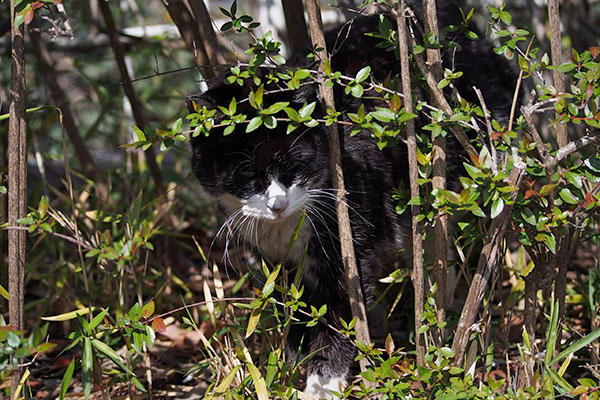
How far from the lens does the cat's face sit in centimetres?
192

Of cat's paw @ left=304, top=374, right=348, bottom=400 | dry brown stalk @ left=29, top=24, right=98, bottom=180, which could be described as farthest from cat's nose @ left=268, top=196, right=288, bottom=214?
dry brown stalk @ left=29, top=24, right=98, bottom=180

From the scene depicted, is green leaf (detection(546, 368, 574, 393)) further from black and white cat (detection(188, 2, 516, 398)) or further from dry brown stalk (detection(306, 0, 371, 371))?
black and white cat (detection(188, 2, 516, 398))

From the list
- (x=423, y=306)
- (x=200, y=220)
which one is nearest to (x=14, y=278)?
(x=423, y=306)

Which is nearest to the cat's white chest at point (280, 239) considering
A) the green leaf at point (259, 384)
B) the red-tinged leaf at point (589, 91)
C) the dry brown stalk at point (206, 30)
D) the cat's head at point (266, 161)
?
the cat's head at point (266, 161)

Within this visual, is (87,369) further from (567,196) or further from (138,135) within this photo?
(567,196)

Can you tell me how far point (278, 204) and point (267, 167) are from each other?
0.13 meters

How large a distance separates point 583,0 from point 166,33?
206 centimetres

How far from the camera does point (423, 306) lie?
5.36 feet

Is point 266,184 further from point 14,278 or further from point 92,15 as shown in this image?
point 92,15

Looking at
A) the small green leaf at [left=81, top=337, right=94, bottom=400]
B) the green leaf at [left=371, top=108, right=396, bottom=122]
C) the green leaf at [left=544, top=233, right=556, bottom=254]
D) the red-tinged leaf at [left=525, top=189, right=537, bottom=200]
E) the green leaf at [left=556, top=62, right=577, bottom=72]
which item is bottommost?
the small green leaf at [left=81, top=337, right=94, bottom=400]

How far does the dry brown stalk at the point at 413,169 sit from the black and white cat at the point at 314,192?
30 cm

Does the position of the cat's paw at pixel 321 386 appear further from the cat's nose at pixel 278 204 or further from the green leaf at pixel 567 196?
the green leaf at pixel 567 196

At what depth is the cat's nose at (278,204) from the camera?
185 cm

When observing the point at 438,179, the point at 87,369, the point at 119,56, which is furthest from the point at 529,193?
the point at 119,56
